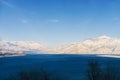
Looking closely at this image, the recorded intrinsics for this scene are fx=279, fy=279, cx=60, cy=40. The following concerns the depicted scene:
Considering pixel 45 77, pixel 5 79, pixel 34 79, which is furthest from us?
pixel 5 79

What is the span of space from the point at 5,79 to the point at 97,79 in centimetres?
4164

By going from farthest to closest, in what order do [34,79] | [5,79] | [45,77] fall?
1. [5,79]
2. [34,79]
3. [45,77]

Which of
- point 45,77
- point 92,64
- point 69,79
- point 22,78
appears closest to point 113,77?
point 92,64

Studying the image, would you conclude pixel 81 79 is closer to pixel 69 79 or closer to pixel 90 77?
pixel 69 79

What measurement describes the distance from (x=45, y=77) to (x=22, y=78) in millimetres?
2650

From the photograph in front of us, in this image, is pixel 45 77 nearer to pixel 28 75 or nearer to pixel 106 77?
pixel 28 75

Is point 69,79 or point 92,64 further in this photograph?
point 69,79

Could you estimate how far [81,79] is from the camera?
75.1 metres

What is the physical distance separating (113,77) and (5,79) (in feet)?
140

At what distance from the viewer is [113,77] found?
34.2 m

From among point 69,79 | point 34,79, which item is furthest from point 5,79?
point 34,79

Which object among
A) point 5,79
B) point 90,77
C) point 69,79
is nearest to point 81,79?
point 69,79

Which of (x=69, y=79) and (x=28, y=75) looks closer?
(x=28, y=75)

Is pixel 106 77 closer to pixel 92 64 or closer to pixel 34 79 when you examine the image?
pixel 92 64
